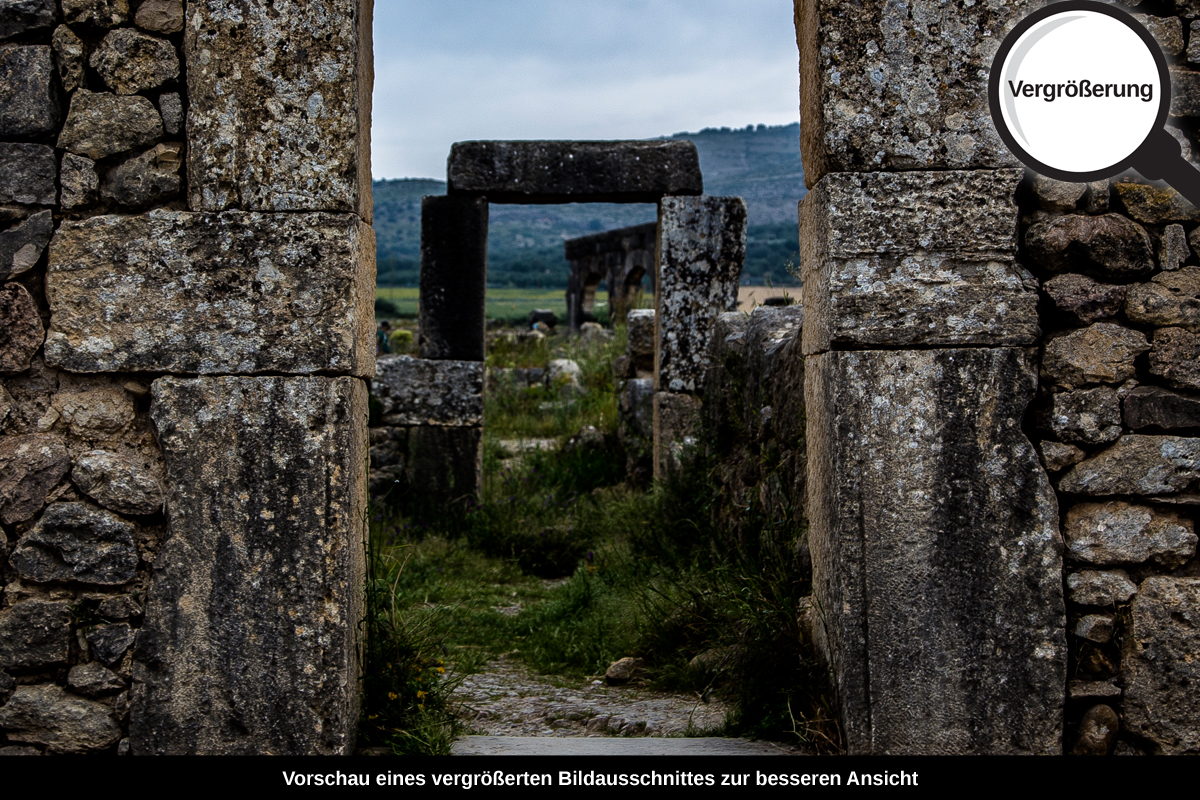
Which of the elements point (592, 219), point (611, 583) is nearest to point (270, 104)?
point (611, 583)

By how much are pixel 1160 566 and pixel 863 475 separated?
2.79 feet

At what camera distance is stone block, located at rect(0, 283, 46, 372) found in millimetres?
2510

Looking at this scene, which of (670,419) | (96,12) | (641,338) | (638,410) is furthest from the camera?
(641,338)

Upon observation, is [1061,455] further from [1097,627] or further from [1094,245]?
[1094,245]

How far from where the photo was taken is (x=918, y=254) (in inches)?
98.6

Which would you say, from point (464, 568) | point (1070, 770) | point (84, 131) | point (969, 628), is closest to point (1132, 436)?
point (969, 628)

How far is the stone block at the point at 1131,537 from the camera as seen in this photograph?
2.46m

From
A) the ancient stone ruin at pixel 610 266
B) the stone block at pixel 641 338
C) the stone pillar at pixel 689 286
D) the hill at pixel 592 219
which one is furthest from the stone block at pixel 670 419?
the hill at pixel 592 219

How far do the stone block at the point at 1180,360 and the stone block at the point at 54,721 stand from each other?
308cm

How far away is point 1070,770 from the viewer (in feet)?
8.01

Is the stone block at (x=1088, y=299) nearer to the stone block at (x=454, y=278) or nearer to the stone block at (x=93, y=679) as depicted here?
the stone block at (x=93, y=679)

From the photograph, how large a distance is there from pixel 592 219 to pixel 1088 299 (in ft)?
316

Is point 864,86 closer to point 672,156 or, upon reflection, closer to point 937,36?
point 937,36

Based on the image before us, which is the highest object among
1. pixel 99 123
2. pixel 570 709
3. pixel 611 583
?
pixel 99 123
